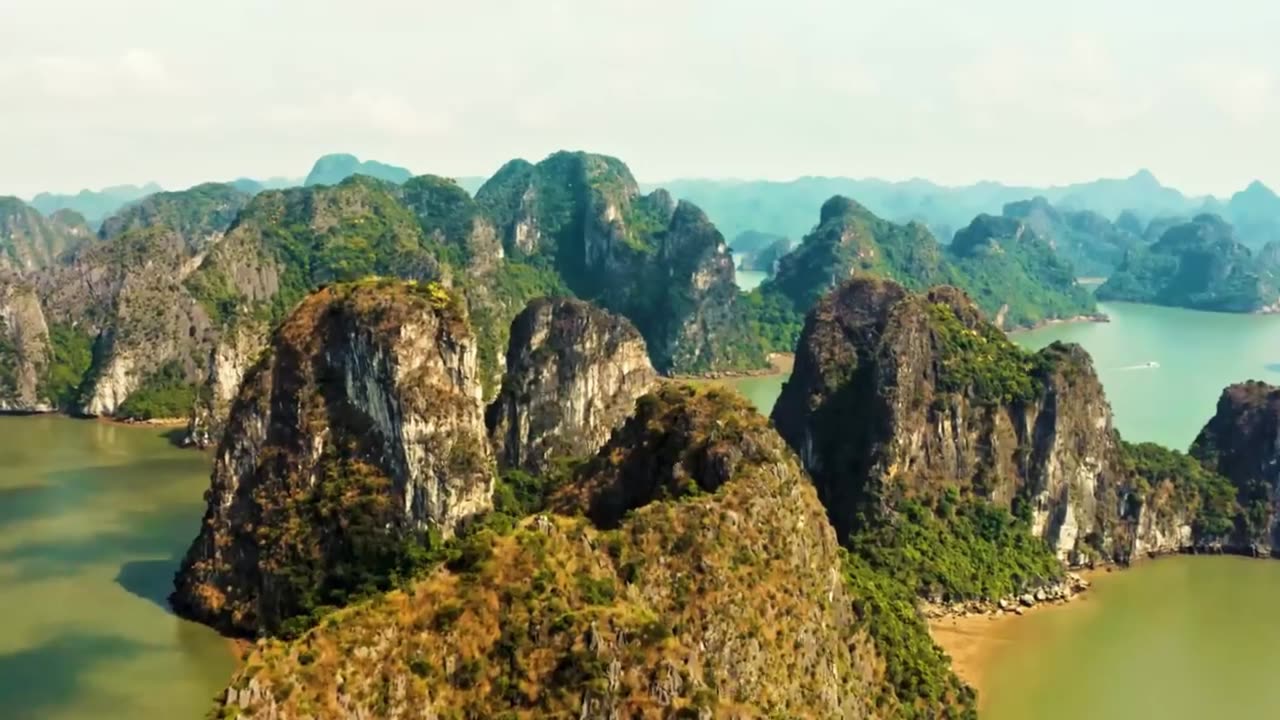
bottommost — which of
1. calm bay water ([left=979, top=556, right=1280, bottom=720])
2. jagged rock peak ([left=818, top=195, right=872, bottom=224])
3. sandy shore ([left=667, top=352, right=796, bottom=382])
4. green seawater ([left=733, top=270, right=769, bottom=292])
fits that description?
calm bay water ([left=979, top=556, right=1280, bottom=720])

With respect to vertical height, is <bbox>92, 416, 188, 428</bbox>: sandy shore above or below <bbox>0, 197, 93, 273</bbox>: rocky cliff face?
below

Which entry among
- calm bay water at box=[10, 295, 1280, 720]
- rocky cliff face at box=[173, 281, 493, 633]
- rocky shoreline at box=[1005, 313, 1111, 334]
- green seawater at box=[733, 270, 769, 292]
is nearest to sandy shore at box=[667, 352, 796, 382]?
rocky shoreline at box=[1005, 313, 1111, 334]

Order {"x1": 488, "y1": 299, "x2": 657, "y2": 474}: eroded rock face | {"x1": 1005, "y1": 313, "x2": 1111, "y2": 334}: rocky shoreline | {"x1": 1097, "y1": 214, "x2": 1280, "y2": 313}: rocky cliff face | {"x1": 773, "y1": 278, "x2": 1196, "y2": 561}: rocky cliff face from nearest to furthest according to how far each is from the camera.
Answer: {"x1": 773, "y1": 278, "x2": 1196, "y2": 561}: rocky cliff face → {"x1": 488, "y1": 299, "x2": 657, "y2": 474}: eroded rock face → {"x1": 1005, "y1": 313, "x2": 1111, "y2": 334}: rocky shoreline → {"x1": 1097, "y1": 214, "x2": 1280, "y2": 313}: rocky cliff face

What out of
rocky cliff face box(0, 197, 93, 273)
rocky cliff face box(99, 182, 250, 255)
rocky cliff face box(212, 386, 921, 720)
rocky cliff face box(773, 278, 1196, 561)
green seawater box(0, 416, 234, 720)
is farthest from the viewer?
rocky cliff face box(0, 197, 93, 273)

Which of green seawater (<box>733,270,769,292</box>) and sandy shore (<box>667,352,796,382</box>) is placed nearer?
sandy shore (<box>667,352,796,382</box>)

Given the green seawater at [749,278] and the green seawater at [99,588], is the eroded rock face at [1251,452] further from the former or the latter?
the green seawater at [749,278]

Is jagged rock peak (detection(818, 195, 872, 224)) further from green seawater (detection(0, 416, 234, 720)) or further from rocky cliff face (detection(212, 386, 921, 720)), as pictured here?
rocky cliff face (detection(212, 386, 921, 720))

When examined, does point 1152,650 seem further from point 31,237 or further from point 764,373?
point 31,237
